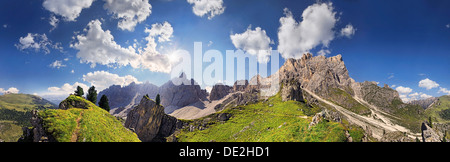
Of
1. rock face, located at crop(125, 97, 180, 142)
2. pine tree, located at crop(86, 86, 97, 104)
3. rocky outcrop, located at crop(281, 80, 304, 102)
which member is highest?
rocky outcrop, located at crop(281, 80, 304, 102)

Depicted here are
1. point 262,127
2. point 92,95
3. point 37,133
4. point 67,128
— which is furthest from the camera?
point 92,95

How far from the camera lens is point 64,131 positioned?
3098cm

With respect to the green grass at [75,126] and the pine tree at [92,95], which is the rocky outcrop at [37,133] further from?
the pine tree at [92,95]

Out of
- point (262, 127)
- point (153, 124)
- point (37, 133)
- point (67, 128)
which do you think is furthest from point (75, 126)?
point (153, 124)

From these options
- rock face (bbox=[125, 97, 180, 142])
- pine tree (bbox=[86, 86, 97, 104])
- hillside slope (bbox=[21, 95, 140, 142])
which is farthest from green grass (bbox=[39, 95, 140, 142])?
rock face (bbox=[125, 97, 180, 142])

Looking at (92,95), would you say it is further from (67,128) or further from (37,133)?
(67,128)

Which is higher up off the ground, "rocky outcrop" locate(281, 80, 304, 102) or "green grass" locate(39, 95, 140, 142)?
"rocky outcrop" locate(281, 80, 304, 102)

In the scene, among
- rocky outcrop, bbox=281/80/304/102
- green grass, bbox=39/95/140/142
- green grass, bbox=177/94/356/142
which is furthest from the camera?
rocky outcrop, bbox=281/80/304/102

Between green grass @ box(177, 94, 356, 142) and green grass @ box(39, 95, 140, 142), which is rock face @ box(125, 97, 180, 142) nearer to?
green grass @ box(177, 94, 356, 142)

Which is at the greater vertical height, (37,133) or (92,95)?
(92,95)

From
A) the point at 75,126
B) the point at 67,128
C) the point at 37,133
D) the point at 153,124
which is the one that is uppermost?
the point at 75,126
